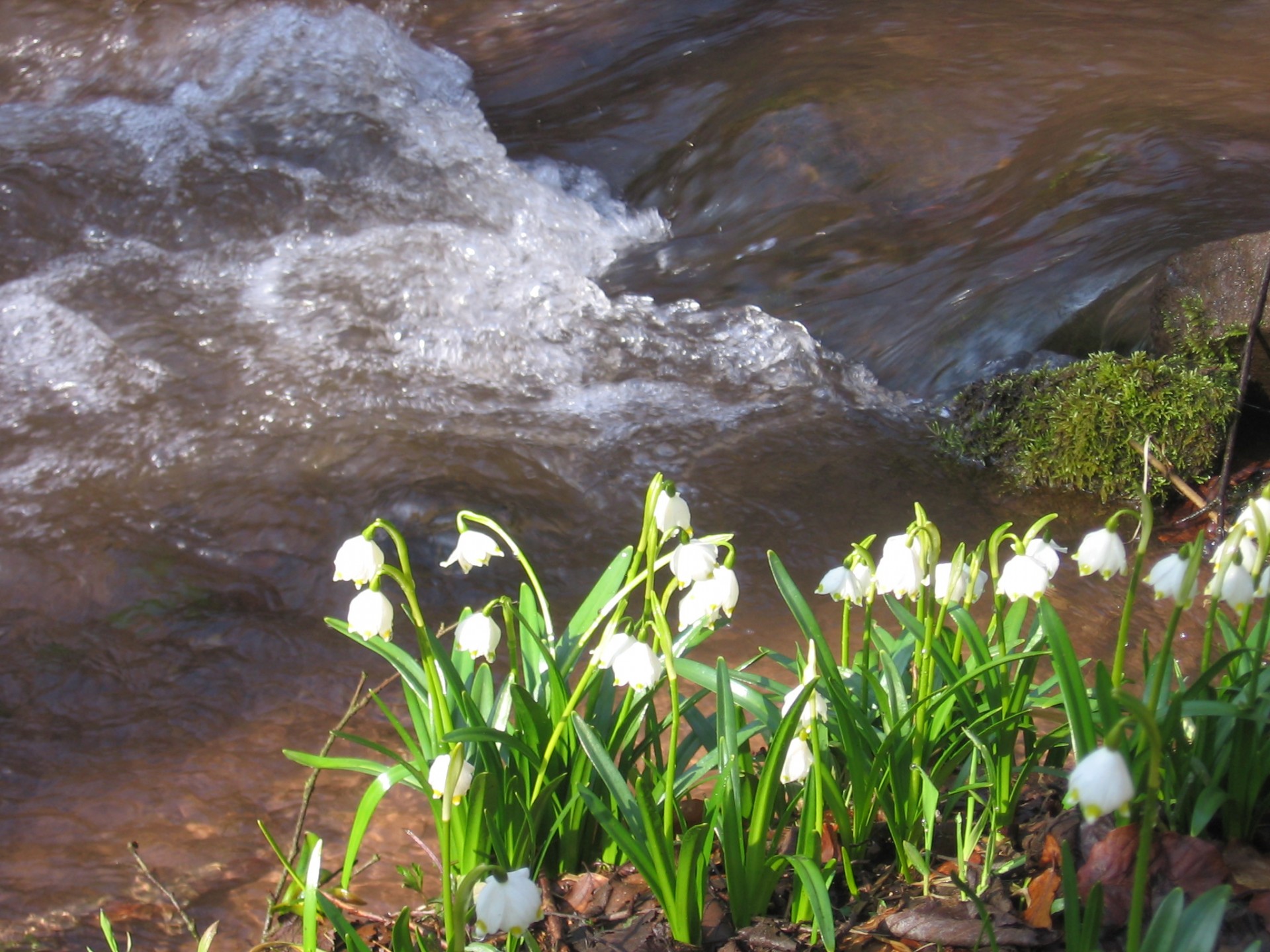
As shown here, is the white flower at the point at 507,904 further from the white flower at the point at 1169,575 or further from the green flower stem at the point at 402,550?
the white flower at the point at 1169,575

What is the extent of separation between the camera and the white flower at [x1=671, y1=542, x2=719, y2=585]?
1637mm

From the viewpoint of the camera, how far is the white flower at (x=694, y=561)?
1637mm

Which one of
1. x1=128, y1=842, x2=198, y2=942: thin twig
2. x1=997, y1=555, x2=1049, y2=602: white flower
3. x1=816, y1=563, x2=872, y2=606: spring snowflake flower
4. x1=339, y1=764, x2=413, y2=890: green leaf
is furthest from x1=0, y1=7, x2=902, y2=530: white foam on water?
x1=997, y1=555, x2=1049, y2=602: white flower

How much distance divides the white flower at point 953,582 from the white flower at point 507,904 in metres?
0.87

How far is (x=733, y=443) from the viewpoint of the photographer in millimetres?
4953

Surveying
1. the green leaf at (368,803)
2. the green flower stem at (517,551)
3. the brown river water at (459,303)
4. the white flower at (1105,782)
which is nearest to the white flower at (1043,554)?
the white flower at (1105,782)

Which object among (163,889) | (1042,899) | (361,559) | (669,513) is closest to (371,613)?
(361,559)

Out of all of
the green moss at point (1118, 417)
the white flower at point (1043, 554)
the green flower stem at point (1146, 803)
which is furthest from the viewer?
the green moss at point (1118, 417)

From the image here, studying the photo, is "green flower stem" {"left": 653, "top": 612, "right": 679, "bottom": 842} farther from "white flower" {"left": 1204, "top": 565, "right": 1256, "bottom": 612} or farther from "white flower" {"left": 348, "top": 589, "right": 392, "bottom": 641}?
"white flower" {"left": 1204, "top": 565, "right": 1256, "bottom": 612}

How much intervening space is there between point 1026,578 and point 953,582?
5.2 inches

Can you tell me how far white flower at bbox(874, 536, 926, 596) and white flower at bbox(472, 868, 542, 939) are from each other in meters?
0.75

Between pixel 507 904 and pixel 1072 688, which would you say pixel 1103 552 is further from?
pixel 507 904

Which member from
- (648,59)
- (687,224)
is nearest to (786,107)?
(687,224)

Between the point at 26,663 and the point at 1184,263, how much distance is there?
4781 mm
